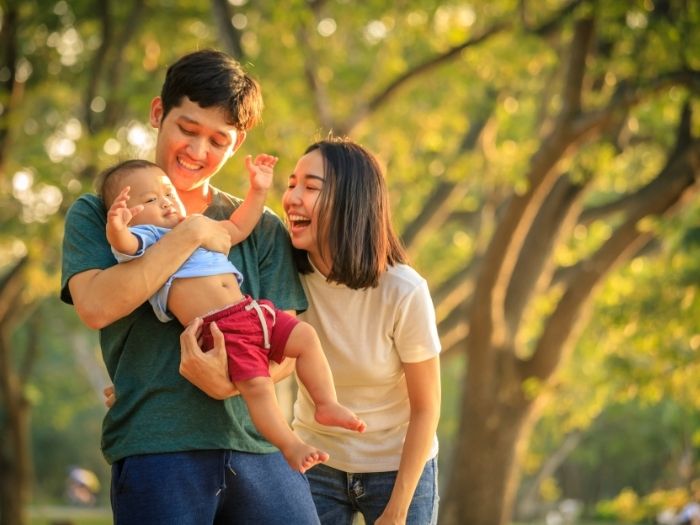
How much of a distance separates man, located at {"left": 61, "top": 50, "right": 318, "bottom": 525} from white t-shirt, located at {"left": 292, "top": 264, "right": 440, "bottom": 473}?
0.40m

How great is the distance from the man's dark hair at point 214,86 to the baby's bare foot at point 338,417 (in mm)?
818

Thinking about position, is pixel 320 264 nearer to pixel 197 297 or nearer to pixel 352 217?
pixel 352 217

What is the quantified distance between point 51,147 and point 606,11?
966cm

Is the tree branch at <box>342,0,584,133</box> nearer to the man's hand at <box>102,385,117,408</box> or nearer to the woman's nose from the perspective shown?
the woman's nose

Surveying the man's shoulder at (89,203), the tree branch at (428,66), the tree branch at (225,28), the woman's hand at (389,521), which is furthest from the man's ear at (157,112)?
the tree branch at (428,66)

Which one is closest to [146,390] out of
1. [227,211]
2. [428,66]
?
[227,211]

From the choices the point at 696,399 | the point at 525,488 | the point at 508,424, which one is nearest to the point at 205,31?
the point at 508,424

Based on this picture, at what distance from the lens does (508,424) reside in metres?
12.9

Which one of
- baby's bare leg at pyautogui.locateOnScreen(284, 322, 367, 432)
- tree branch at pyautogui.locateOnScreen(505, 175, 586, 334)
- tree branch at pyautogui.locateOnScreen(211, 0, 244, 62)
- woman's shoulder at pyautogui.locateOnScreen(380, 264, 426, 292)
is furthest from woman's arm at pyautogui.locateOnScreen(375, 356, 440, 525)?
tree branch at pyautogui.locateOnScreen(505, 175, 586, 334)

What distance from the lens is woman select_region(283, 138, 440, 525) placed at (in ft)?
12.1

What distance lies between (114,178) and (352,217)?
696mm

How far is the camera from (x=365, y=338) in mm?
3779

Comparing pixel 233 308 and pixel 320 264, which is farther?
pixel 320 264

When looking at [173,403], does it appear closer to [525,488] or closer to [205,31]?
[205,31]
